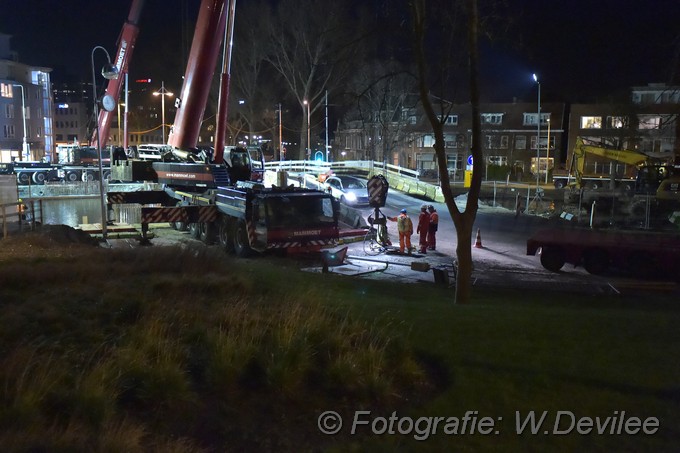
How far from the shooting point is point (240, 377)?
598 centimetres

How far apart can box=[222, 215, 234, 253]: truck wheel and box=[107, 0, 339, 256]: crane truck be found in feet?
0.10

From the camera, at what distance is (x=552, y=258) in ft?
58.7

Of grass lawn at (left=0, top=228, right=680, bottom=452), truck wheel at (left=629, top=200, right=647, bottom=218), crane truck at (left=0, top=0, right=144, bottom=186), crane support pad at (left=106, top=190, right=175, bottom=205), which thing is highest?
crane truck at (left=0, top=0, right=144, bottom=186)

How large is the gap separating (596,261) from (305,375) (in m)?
13.4

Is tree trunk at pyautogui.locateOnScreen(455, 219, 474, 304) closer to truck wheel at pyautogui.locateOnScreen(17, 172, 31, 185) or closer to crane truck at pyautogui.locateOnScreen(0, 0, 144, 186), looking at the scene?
crane truck at pyautogui.locateOnScreen(0, 0, 144, 186)

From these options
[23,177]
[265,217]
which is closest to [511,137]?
[23,177]

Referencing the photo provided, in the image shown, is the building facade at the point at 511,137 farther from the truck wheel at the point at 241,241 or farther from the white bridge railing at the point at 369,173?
the truck wheel at the point at 241,241

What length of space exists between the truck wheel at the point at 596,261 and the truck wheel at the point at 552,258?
25.7 inches

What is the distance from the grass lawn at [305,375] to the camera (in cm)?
507

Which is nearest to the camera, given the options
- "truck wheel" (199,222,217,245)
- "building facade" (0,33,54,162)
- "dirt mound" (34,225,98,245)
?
"dirt mound" (34,225,98,245)

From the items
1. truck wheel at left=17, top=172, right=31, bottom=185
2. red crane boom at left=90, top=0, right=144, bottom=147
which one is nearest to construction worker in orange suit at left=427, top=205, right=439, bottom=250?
red crane boom at left=90, top=0, right=144, bottom=147

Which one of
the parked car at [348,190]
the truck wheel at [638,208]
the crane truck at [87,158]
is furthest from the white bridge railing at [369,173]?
the truck wheel at [638,208]

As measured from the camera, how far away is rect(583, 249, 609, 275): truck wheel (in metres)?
17.1

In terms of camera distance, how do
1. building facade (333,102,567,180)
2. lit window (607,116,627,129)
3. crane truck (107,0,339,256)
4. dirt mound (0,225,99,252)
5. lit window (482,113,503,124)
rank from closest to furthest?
dirt mound (0,225,99,252) < crane truck (107,0,339,256) < lit window (607,116,627,129) < building facade (333,102,567,180) < lit window (482,113,503,124)
